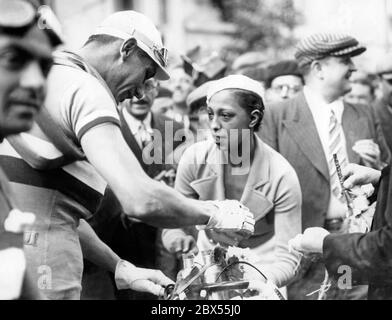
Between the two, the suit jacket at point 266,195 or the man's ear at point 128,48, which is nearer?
the man's ear at point 128,48

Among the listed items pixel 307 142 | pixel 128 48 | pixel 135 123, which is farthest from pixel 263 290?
pixel 135 123

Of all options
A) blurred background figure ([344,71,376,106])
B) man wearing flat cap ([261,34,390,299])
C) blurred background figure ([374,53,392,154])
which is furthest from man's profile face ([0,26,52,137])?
blurred background figure ([344,71,376,106])

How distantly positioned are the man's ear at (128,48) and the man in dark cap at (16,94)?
1.36 metres

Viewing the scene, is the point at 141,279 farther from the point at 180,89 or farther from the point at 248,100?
the point at 180,89

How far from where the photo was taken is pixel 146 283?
400 cm

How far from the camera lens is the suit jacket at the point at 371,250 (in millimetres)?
3756

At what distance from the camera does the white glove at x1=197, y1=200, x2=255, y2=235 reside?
140 inches

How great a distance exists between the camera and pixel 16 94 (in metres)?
2.45

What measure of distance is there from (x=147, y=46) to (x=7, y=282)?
1.84 m

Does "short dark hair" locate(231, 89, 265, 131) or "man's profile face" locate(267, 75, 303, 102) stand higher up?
"man's profile face" locate(267, 75, 303, 102)

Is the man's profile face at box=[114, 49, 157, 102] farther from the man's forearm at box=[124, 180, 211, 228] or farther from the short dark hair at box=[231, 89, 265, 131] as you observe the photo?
the short dark hair at box=[231, 89, 265, 131]

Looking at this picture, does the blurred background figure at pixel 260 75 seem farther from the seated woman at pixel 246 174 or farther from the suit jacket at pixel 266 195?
the suit jacket at pixel 266 195

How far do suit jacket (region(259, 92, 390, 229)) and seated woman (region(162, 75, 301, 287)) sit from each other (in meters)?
0.79

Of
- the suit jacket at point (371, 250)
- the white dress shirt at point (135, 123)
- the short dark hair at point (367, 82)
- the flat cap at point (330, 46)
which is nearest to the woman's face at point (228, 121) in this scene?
the suit jacket at point (371, 250)
